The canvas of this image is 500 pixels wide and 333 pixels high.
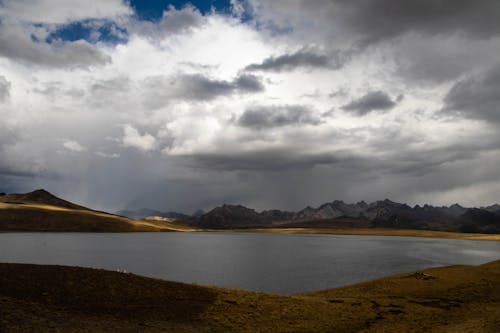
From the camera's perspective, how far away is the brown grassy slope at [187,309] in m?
26.6

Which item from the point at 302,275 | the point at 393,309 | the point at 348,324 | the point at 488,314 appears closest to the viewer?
the point at 348,324

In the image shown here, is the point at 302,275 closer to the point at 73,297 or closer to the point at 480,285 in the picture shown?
the point at 480,285

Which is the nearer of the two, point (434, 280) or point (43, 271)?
point (43, 271)

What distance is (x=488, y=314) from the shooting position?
113ft

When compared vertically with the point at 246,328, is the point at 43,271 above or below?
above

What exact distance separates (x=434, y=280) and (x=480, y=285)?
224 inches

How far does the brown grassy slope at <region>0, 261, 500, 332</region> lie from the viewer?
2662 centimetres

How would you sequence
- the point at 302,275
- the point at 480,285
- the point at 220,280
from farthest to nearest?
the point at 302,275 < the point at 220,280 < the point at 480,285

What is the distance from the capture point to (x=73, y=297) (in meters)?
30.5

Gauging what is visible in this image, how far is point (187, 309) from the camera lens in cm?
3195

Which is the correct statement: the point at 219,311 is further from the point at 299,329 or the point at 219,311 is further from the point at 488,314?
the point at 488,314

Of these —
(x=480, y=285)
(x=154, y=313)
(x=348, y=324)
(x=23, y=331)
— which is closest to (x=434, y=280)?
(x=480, y=285)

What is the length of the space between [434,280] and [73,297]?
4770 centimetres

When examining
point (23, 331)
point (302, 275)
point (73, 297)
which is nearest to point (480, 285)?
point (302, 275)
